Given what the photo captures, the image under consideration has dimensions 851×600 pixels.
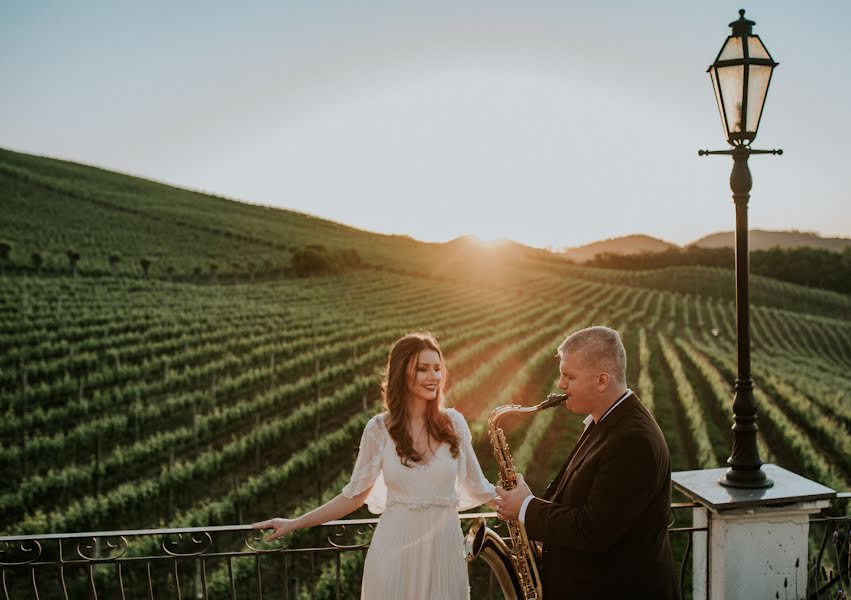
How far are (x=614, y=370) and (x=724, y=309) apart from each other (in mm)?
56340

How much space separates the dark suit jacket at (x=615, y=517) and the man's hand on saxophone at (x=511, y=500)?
68 mm

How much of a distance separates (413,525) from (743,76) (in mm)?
3099

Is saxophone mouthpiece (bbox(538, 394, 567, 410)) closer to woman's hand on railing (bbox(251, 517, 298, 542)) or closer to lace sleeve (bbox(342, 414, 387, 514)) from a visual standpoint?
lace sleeve (bbox(342, 414, 387, 514))

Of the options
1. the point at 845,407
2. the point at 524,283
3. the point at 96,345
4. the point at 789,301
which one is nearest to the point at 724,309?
the point at 524,283

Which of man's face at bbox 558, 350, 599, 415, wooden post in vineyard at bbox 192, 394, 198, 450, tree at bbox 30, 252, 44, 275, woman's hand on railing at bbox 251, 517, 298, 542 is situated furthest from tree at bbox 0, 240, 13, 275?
man's face at bbox 558, 350, 599, 415

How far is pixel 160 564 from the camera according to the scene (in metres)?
11.0

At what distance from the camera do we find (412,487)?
329 centimetres

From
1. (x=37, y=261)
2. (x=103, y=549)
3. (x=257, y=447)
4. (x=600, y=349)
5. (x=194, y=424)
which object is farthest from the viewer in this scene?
(x=37, y=261)

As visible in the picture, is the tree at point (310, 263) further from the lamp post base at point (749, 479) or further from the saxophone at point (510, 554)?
the saxophone at point (510, 554)

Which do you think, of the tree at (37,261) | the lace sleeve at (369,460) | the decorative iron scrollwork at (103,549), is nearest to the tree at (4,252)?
the tree at (37,261)

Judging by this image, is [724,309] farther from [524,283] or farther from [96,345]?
[96,345]

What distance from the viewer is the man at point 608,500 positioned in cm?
265

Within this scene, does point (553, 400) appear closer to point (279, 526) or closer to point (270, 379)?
point (279, 526)

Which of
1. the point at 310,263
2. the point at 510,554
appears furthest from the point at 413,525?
the point at 310,263
